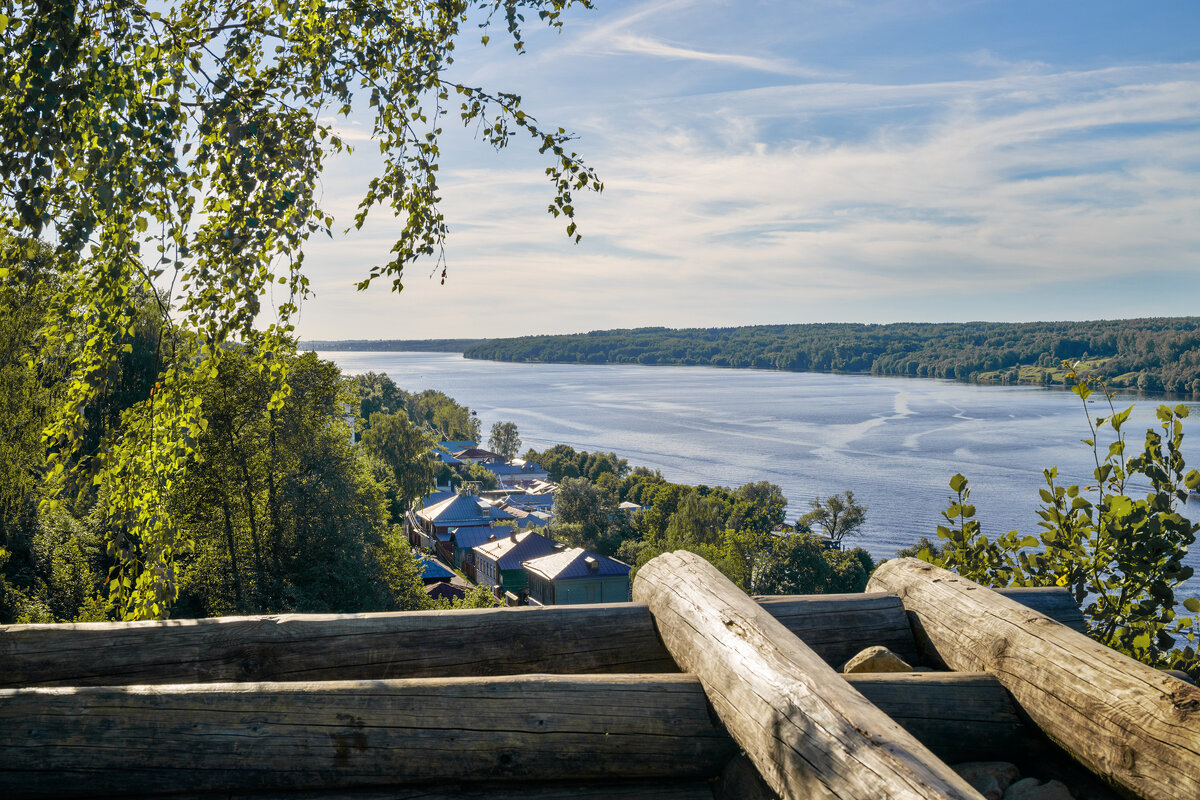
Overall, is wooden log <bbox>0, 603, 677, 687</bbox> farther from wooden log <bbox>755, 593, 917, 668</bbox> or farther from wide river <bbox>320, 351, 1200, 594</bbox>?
wide river <bbox>320, 351, 1200, 594</bbox>

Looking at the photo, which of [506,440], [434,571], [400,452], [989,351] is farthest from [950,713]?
[989,351]

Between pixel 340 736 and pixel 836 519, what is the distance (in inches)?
2063

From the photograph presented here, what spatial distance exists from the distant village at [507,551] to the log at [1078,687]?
76.9ft

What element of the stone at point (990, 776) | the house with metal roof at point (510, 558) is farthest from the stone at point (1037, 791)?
the house with metal roof at point (510, 558)

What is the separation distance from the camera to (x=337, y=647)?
2.46m

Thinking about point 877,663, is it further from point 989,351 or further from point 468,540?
point 989,351

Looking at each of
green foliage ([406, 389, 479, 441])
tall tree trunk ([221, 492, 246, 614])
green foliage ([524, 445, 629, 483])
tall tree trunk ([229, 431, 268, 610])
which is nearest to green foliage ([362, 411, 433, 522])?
green foliage ([524, 445, 629, 483])

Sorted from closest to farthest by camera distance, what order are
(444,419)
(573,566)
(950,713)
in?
1. (950,713)
2. (573,566)
3. (444,419)

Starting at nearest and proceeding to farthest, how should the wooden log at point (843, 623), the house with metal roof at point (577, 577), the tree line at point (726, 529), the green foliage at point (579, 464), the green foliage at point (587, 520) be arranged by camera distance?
the wooden log at point (843, 623) < the house with metal roof at point (577, 577) < the tree line at point (726, 529) < the green foliage at point (587, 520) < the green foliage at point (579, 464)

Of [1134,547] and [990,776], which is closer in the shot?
[990,776]

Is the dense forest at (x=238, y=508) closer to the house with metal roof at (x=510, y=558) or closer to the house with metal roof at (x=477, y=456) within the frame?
the house with metal roof at (x=510, y=558)

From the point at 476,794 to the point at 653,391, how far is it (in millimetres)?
171813

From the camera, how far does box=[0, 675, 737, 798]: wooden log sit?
1.93 m

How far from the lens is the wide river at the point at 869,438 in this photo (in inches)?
2084
